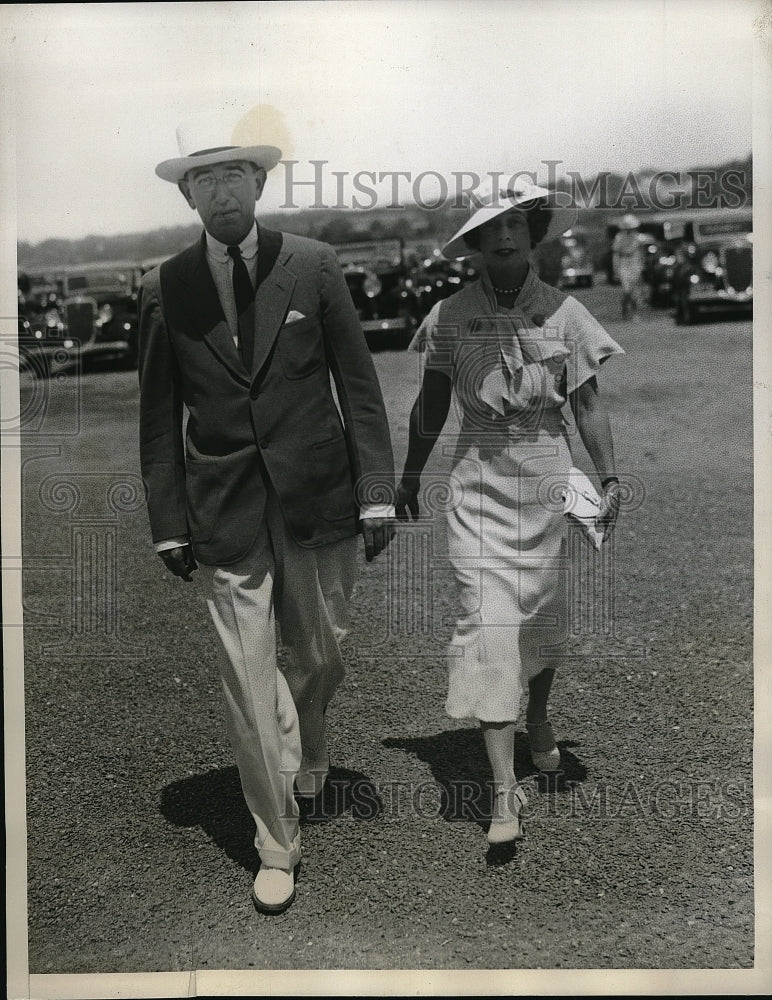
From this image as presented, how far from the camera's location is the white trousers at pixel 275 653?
11.4 feet

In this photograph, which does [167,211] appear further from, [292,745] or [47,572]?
[292,745]

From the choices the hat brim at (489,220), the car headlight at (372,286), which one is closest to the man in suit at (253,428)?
the car headlight at (372,286)

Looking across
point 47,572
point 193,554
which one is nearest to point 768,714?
point 193,554

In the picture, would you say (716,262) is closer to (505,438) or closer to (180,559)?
(505,438)

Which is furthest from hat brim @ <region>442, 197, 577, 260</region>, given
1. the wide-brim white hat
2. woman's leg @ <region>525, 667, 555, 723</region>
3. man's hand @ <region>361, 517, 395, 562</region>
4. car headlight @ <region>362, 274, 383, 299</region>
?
woman's leg @ <region>525, 667, 555, 723</region>

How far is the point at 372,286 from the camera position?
3764 mm

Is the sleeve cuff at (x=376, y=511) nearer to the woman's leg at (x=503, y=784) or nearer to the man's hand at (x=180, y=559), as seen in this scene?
the man's hand at (x=180, y=559)

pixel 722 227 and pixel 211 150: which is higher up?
pixel 211 150

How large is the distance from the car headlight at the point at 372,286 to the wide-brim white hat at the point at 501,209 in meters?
0.23

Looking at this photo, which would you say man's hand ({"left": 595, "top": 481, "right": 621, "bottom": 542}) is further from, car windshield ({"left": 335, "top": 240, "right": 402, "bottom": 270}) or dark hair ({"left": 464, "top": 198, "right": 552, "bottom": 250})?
car windshield ({"left": 335, "top": 240, "right": 402, "bottom": 270})

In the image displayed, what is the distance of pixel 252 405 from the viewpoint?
342 cm

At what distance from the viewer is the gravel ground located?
3705 mm

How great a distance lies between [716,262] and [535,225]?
0.69 metres

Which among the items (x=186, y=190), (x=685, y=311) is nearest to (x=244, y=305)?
(x=186, y=190)
